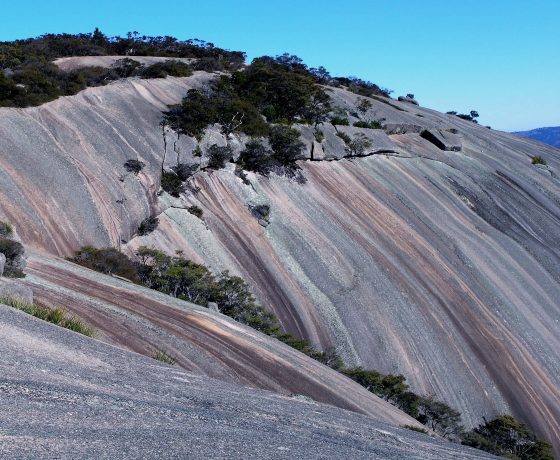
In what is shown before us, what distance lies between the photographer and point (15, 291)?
12664 mm

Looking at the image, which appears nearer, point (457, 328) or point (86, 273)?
point (86, 273)

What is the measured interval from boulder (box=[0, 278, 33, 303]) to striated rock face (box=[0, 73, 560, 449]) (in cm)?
385

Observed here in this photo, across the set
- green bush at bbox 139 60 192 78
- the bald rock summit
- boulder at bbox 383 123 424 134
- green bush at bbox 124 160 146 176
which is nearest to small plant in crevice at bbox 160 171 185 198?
the bald rock summit

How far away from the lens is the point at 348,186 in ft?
128

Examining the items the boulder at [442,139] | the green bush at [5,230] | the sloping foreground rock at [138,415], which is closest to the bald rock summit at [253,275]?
the sloping foreground rock at [138,415]

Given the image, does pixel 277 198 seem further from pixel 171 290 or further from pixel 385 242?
pixel 171 290

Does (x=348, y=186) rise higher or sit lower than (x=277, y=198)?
higher

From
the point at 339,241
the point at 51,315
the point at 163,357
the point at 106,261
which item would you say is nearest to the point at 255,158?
the point at 339,241

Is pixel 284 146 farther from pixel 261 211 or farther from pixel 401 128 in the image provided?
pixel 401 128

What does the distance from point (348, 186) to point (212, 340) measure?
25.0m

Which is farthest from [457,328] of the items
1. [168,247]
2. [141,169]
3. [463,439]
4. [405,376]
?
[141,169]

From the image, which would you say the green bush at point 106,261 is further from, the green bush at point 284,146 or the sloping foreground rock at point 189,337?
the green bush at point 284,146

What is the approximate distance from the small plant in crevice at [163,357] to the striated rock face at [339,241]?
17.7 feet

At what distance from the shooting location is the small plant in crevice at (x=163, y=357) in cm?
1281
